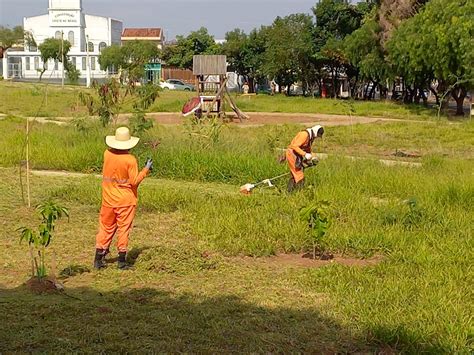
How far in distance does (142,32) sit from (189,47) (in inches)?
637

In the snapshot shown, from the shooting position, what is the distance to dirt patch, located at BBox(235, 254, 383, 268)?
20.4 ft

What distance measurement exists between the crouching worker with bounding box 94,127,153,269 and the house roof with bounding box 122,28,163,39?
7049 centimetres

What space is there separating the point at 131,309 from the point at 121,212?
A: 137 centimetres

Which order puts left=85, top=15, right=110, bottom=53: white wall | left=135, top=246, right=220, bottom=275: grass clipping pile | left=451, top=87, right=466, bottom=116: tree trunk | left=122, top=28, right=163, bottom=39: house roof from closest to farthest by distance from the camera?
left=135, top=246, right=220, bottom=275: grass clipping pile, left=451, top=87, right=466, bottom=116: tree trunk, left=85, top=15, right=110, bottom=53: white wall, left=122, top=28, right=163, bottom=39: house roof

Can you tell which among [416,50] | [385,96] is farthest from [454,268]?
[385,96]

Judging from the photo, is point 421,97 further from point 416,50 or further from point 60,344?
point 60,344

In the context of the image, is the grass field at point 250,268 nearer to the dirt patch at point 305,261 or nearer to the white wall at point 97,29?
the dirt patch at point 305,261

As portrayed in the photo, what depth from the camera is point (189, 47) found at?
61.2 m

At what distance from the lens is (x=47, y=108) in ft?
91.5

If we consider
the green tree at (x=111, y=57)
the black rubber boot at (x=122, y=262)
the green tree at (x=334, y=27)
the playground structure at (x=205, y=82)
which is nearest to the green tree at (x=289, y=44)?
the green tree at (x=334, y=27)

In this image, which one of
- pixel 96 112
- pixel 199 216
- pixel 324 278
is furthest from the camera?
pixel 96 112

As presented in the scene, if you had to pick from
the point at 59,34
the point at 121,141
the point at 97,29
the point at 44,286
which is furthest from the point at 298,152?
the point at 97,29

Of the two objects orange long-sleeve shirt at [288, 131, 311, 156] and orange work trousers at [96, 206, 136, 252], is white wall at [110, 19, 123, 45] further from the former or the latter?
orange work trousers at [96, 206, 136, 252]

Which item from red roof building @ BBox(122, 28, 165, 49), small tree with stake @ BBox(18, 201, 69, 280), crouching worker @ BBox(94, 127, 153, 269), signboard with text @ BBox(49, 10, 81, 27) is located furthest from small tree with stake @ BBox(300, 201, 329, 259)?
red roof building @ BBox(122, 28, 165, 49)
